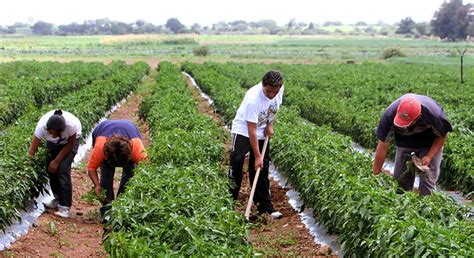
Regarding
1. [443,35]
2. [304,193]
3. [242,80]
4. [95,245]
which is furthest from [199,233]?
[443,35]

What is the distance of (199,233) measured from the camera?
5.49 meters

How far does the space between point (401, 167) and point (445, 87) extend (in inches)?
702

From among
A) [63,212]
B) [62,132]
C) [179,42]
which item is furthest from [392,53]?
[62,132]

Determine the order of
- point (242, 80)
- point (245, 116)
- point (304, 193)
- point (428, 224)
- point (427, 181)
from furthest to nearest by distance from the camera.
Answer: point (242, 80) < point (304, 193) < point (245, 116) < point (427, 181) < point (428, 224)

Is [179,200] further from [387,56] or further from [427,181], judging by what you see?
[387,56]

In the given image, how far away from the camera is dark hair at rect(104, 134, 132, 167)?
7461 mm

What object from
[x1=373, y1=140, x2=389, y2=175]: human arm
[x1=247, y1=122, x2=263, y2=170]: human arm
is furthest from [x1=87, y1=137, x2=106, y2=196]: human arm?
[x1=373, y1=140, x2=389, y2=175]: human arm

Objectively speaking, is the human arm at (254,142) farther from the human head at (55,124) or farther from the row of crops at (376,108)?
the row of crops at (376,108)

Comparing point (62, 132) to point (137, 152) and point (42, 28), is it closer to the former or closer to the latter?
point (137, 152)

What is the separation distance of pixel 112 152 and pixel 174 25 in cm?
18428

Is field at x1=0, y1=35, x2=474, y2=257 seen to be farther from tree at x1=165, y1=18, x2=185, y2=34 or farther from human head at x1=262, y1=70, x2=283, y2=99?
tree at x1=165, y1=18, x2=185, y2=34

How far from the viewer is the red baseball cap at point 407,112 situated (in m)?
6.72

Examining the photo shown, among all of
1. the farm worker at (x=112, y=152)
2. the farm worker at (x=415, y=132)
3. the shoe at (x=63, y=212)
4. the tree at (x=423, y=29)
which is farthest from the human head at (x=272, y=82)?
the tree at (x=423, y=29)

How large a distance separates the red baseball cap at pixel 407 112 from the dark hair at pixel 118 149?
10.4 ft
